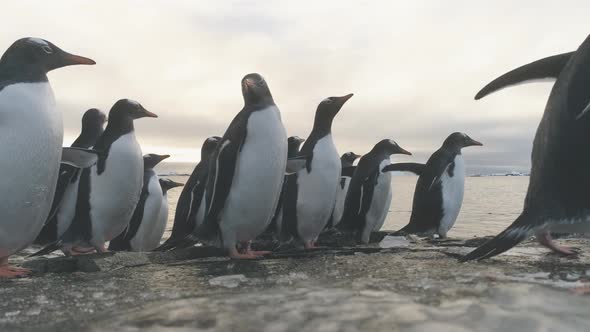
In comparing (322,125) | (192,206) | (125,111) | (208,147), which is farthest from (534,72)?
(208,147)

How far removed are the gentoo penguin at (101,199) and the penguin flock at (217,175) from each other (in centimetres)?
1

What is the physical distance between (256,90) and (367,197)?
138 inches

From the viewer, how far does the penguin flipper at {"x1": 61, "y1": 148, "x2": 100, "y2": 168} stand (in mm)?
4922

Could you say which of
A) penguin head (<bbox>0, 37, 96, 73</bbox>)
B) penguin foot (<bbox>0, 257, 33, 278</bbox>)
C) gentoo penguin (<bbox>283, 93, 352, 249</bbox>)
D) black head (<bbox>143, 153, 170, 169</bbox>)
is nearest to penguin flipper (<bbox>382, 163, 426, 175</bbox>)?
gentoo penguin (<bbox>283, 93, 352, 249</bbox>)

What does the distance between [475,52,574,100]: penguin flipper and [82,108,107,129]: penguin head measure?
495 centimetres

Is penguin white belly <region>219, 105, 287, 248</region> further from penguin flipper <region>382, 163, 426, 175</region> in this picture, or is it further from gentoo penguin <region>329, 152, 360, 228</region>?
penguin flipper <region>382, 163, 426, 175</region>

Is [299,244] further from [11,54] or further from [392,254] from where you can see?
[11,54]

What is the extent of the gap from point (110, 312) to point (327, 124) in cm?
448

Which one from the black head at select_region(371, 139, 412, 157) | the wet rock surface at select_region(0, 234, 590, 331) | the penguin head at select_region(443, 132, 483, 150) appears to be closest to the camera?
the wet rock surface at select_region(0, 234, 590, 331)

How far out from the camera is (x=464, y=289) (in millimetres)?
2238

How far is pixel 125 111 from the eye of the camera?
19.5 feet

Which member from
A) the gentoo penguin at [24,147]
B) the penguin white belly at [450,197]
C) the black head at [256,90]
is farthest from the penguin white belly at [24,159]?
the penguin white belly at [450,197]

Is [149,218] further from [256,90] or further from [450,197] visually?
[450,197]

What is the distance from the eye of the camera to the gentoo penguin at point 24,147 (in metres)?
3.67
